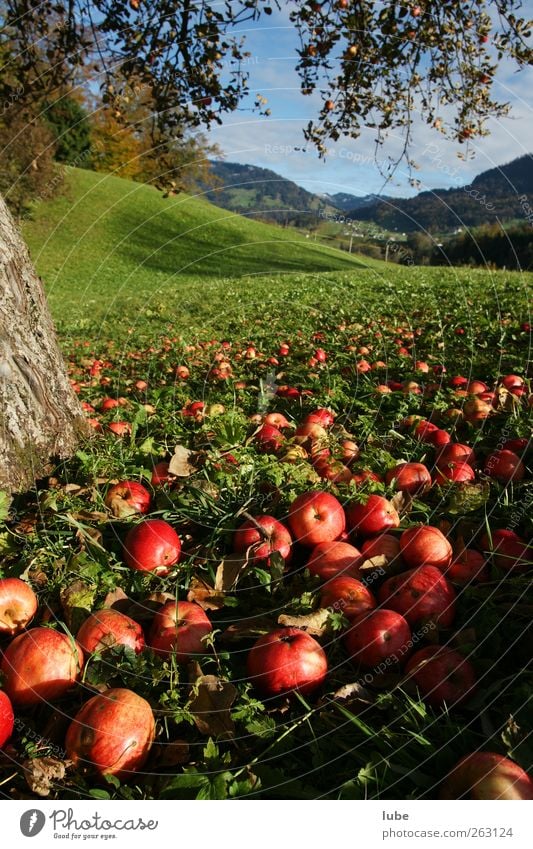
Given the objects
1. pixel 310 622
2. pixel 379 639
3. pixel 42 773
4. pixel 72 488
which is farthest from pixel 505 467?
pixel 42 773

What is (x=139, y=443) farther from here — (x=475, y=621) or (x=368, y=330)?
(x=368, y=330)

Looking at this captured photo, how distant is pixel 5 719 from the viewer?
213cm

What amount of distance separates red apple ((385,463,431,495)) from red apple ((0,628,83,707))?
7.25ft

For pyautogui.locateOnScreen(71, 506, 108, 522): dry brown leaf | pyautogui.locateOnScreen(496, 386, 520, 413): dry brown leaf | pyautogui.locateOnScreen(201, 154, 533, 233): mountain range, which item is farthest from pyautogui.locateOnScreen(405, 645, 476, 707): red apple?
pyautogui.locateOnScreen(201, 154, 533, 233): mountain range

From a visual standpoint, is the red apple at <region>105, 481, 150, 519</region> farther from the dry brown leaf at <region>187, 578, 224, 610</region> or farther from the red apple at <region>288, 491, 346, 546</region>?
the red apple at <region>288, 491, 346, 546</region>

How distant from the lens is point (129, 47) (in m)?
6.50

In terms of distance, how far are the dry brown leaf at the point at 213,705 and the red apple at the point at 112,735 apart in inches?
7.7

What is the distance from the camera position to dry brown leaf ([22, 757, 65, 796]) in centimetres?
198

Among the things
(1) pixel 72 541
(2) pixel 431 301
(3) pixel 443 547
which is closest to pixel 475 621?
(3) pixel 443 547

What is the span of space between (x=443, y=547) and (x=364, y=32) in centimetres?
631

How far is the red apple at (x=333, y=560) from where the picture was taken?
2863mm

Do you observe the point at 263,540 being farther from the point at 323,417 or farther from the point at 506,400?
the point at 506,400

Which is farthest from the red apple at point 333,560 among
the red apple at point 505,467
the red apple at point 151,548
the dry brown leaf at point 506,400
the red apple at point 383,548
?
the dry brown leaf at point 506,400

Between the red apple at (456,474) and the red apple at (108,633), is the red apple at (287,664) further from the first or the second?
the red apple at (456,474)
